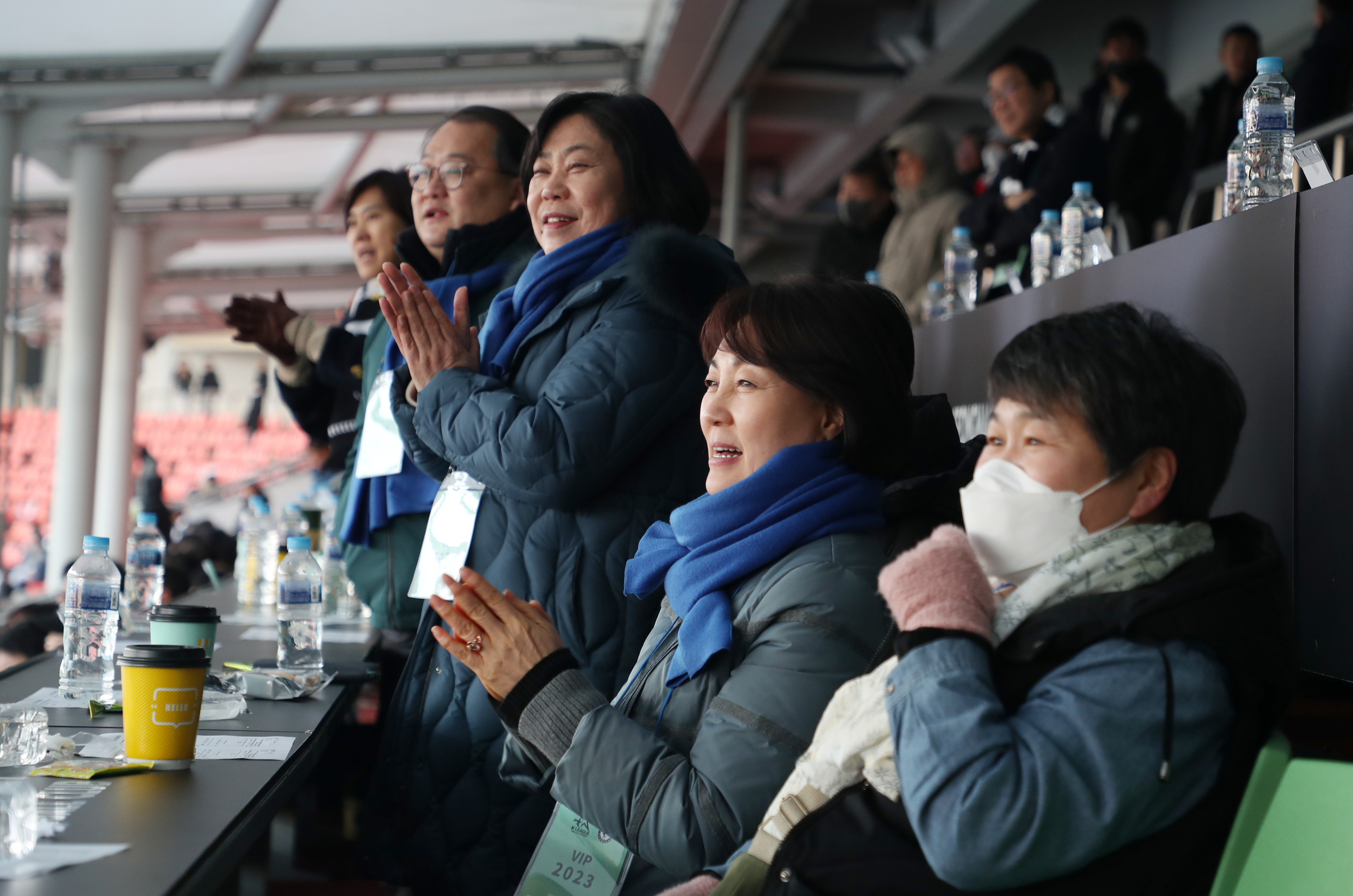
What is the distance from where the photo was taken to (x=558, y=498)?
5.71 feet

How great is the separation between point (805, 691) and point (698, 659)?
5.6 inches

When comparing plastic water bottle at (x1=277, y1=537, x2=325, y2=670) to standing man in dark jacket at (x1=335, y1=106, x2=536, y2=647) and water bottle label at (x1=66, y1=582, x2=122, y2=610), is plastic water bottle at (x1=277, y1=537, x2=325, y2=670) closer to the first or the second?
standing man in dark jacket at (x1=335, y1=106, x2=536, y2=647)

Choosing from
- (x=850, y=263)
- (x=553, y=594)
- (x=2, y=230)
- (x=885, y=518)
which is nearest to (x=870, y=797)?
(x=885, y=518)

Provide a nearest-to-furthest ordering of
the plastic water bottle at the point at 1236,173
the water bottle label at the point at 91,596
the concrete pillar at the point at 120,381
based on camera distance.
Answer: the water bottle label at the point at 91,596 < the plastic water bottle at the point at 1236,173 < the concrete pillar at the point at 120,381

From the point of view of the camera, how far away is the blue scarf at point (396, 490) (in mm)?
2176

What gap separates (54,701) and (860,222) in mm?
3704

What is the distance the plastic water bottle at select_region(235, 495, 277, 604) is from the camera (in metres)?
3.19

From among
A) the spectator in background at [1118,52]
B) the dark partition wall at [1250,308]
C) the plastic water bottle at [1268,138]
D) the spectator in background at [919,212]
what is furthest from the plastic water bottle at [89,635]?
the spectator in background at [1118,52]

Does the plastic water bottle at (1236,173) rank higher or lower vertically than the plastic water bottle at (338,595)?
higher

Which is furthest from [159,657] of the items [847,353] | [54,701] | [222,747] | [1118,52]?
[1118,52]

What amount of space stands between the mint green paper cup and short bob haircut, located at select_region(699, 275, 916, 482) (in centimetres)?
87

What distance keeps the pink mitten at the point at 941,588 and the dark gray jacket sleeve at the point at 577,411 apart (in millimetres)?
733

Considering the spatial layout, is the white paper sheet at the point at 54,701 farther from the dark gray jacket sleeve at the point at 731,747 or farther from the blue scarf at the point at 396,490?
the dark gray jacket sleeve at the point at 731,747

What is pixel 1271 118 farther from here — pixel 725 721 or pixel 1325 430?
pixel 725 721
